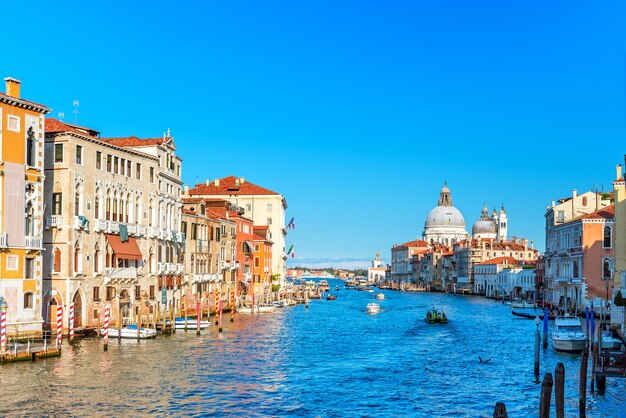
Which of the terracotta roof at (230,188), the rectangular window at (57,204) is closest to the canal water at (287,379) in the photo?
the rectangular window at (57,204)

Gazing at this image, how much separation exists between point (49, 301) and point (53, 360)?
783 centimetres

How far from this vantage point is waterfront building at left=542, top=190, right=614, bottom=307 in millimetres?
59688

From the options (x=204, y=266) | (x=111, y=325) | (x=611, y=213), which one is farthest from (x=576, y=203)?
(x=111, y=325)

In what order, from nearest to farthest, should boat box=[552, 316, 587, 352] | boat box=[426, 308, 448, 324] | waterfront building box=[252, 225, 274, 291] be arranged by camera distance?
boat box=[552, 316, 587, 352]
boat box=[426, 308, 448, 324]
waterfront building box=[252, 225, 274, 291]

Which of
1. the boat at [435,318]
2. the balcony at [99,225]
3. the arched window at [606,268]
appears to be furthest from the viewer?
the arched window at [606,268]

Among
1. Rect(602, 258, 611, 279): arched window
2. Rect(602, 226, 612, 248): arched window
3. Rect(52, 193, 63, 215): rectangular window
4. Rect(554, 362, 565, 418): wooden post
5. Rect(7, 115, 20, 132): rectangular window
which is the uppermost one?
Rect(7, 115, 20, 132): rectangular window

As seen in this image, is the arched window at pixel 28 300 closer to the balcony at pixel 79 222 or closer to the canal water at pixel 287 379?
the canal water at pixel 287 379

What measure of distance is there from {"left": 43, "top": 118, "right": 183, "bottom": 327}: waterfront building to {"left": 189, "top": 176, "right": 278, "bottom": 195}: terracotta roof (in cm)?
3534

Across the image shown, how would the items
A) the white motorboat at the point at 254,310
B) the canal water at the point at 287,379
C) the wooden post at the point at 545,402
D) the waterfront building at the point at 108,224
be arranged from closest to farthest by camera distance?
the wooden post at the point at 545,402 < the canal water at the point at 287,379 < the waterfront building at the point at 108,224 < the white motorboat at the point at 254,310

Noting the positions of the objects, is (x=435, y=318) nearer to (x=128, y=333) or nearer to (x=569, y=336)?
(x=569, y=336)

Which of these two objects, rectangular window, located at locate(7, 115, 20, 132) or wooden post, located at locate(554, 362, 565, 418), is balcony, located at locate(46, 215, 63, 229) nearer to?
rectangular window, located at locate(7, 115, 20, 132)

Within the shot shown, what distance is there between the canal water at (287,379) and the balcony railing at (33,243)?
14.4ft

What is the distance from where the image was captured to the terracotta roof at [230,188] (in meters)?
84.2

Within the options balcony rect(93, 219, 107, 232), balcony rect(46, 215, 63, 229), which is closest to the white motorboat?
balcony rect(93, 219, 107, 232)
